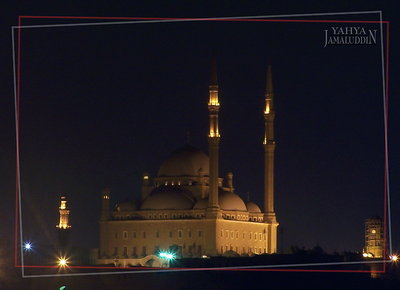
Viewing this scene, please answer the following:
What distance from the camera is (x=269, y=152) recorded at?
87.2 meters

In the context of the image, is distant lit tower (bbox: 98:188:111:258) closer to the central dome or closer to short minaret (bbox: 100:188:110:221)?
short minaret (bbox: 100:188:110:221)

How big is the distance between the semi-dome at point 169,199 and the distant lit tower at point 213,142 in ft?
7.04

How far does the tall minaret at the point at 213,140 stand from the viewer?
277 feet

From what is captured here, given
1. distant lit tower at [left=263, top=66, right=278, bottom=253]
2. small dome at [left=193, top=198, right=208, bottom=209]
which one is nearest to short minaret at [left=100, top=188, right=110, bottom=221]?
small dome at [left=193, top=198, right=208, bottom=209]

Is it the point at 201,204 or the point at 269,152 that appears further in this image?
the point at 201,204

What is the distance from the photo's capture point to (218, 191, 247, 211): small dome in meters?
87.4

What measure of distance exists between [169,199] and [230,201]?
10.8 feet

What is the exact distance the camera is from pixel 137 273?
233 ft

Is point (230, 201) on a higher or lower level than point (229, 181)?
lower

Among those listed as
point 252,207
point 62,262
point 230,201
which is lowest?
point 62,262

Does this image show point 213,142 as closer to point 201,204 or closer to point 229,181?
point 201,204

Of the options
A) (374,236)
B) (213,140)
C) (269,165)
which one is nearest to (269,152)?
(269,165)

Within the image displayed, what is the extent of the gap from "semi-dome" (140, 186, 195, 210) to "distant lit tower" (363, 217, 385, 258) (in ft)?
52.7

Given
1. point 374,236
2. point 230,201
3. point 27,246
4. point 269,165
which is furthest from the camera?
point 374,236
